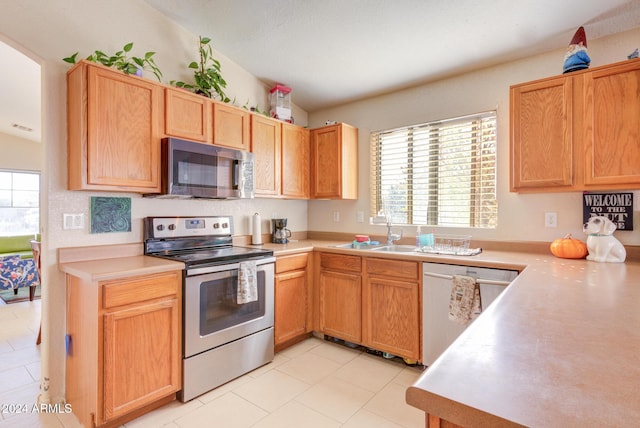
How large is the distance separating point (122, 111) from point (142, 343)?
143 centimetres

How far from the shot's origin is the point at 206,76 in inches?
106

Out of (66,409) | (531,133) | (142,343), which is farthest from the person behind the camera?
(531,133)

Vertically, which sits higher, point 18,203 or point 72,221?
point 18,203

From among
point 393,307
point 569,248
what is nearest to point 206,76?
point 393,307

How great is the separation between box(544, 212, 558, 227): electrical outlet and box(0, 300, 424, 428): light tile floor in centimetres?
147

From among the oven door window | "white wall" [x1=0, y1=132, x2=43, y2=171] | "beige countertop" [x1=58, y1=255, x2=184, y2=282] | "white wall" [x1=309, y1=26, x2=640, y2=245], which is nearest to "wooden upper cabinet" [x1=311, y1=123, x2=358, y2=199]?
"white wall" [x1=309, y1=26, x2=640, y2=245]

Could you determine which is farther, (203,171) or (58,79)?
(203,171)

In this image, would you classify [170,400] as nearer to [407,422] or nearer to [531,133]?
[407,422]

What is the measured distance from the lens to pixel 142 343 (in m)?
1.88

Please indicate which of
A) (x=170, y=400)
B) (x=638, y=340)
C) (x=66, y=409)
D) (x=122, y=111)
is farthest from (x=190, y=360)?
(x=638, y=340)

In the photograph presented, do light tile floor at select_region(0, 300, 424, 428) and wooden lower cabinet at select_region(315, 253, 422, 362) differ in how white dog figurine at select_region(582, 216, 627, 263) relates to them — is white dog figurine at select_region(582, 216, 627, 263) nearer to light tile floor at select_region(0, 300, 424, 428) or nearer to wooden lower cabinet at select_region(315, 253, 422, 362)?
wooden lower cabinet at select_region(315, 253, 422, 362)

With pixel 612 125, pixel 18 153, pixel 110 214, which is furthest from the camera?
pixel 18 153

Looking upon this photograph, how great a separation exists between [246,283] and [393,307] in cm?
115

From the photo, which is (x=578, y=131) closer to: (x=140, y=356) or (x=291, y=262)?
Result: (x=291, y=262)
